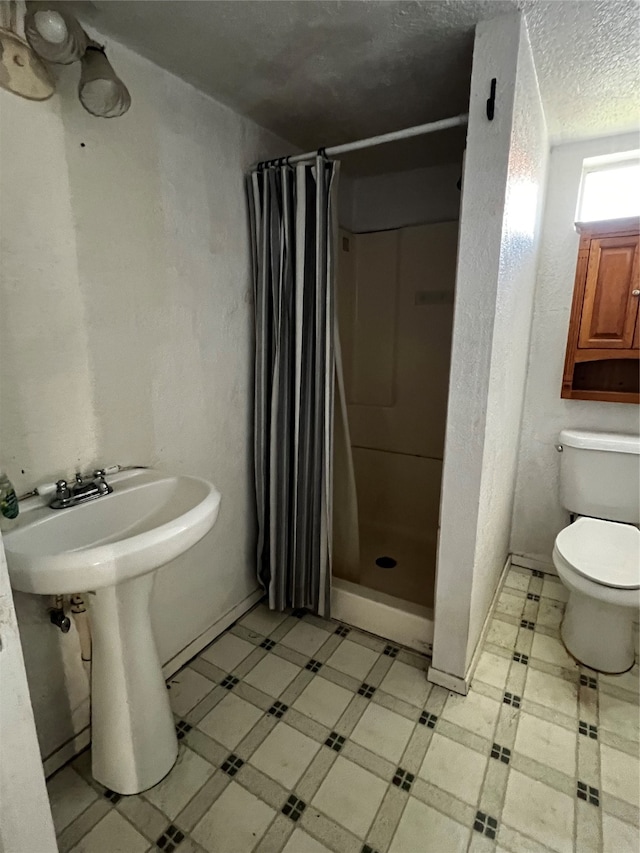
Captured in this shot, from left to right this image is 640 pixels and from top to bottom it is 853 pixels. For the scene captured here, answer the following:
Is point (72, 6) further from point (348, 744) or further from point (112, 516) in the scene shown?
point (348, 744)

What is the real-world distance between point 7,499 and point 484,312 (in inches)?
→ 54.9

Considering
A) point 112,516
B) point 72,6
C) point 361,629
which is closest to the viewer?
point 72,6

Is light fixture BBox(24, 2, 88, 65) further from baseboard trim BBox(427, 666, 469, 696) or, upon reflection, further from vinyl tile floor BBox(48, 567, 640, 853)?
baseboard trim BBox(427, 666, 469, 696)

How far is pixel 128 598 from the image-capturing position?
3.67 ft

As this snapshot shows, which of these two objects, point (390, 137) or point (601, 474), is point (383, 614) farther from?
point (390, 137)

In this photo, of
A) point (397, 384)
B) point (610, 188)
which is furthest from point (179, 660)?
point (610, 188)

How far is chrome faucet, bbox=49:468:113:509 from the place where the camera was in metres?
1.17

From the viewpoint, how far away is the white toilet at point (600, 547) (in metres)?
1.56

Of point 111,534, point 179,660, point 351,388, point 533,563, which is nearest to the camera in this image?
point 111,534

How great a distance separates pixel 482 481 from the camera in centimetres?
142

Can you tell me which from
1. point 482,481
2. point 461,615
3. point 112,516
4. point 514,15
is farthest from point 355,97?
point 461,615

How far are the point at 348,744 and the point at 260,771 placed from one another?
11.1 inches

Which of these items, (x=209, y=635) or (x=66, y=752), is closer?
(x=66, y=752)

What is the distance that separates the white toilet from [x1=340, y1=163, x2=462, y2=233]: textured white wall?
1.38 metres
